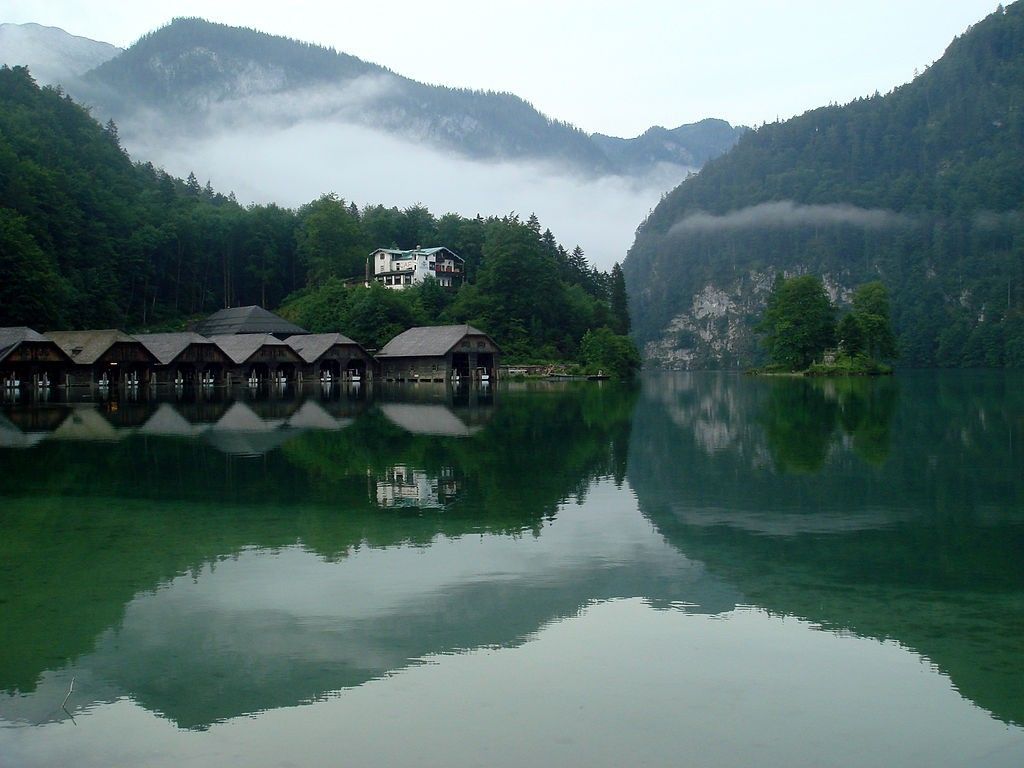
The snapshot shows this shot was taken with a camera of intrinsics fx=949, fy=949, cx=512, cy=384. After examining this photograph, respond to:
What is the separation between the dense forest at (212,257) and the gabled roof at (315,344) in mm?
7305

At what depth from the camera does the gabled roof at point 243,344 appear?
68.5 meters

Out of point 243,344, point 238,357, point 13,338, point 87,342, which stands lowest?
point 238,357

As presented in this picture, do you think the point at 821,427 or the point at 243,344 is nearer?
the point at 821,427

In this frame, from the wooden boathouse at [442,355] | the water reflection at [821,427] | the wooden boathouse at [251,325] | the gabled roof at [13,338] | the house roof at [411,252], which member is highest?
the house roof at [411,252]

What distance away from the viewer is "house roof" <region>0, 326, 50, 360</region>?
185ft

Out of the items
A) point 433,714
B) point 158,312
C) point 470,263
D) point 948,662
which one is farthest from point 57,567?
point 470,263

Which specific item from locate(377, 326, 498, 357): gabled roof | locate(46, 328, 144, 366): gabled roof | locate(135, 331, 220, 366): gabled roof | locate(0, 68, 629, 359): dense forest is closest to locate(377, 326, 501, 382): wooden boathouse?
locate(377, 326, 498, 357): gabled roof

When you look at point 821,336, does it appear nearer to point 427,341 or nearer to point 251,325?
point 427,341

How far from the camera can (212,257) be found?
102 meters

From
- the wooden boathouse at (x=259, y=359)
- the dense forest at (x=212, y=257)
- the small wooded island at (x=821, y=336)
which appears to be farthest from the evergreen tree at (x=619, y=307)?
the wooden boathouse at (x=259, y=359)

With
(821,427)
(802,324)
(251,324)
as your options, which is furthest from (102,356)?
(802,324)

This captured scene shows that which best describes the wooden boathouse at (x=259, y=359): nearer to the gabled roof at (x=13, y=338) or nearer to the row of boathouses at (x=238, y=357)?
the row of boathouses at (x=238, y=357)

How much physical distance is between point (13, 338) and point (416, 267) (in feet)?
156

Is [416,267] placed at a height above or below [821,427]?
above
